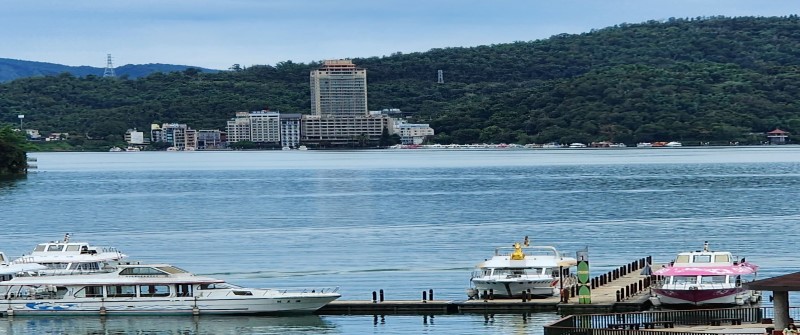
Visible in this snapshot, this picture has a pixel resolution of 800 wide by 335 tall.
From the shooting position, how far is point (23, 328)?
6056 cm

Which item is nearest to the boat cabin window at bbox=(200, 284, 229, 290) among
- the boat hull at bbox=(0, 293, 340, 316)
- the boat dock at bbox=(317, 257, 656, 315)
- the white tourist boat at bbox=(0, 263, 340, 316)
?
the white tourist boat at bbox=(0, 263, 340, 316)

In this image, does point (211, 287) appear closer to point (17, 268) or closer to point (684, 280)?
point (17, 268)

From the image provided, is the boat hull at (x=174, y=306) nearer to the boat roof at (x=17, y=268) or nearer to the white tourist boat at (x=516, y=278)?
the boat roof at (x=17, y=268)

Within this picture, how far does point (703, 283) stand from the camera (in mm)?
56969

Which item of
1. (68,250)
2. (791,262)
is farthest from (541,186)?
(68,250)

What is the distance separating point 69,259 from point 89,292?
4.85 m

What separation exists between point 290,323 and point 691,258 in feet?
48.4

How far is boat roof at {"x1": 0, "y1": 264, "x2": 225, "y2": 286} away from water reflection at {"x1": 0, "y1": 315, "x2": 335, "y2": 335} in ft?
4.41

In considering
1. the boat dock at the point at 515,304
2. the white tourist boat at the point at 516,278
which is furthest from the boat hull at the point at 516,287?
the boat dock at the point at 515,304

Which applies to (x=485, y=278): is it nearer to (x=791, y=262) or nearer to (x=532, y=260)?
(x=532, y=260)

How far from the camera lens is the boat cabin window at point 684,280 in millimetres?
57062

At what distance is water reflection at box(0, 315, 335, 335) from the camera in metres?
58.8

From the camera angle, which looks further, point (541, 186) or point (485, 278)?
point (541, 186)

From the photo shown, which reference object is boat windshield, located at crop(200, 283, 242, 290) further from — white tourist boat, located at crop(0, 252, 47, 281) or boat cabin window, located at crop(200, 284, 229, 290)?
white tourist boat, located at crop(0, 252, 47, 281)
